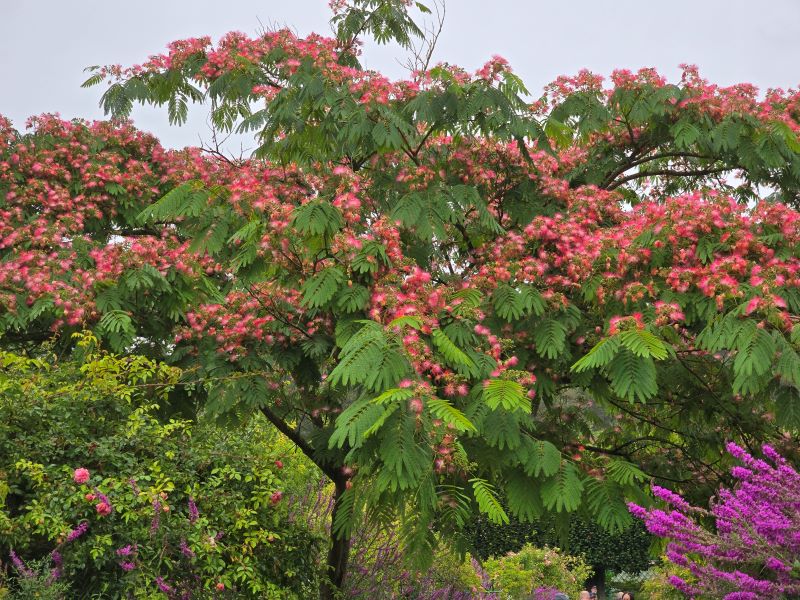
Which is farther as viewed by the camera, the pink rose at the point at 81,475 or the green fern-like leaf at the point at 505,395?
the pink rose at the point at 81,475

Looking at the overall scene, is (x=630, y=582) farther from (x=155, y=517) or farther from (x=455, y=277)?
(x=155, y=517)

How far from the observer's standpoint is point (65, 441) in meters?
6.84

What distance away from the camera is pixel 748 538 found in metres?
5.25

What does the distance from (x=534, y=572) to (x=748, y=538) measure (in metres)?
11.1

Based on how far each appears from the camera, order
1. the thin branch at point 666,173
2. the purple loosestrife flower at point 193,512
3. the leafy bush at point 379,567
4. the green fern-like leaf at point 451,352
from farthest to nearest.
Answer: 1. the leafy bush at point 379,567
2. the thin branch at point 666,173
3. the purple loosestrife flower at point 193,512
4. the green fern-like leaf at point 451,352

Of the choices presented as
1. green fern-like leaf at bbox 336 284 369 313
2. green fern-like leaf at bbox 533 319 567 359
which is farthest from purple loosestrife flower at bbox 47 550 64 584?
green fern-like leaf at bbox 533 319 567 359

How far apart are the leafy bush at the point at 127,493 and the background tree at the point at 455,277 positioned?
0.76 meters

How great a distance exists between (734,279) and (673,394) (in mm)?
1799

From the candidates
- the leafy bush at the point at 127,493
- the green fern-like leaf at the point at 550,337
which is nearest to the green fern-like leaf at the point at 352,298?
the green fern-like leaf at the point at 550,337

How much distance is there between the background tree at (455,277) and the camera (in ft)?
19.9

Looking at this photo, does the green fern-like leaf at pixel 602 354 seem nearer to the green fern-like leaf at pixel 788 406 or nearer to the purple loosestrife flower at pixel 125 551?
the green fern-like leaf at pixel 788 406

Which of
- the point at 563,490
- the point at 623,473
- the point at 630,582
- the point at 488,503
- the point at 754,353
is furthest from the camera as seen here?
the point at 630,582

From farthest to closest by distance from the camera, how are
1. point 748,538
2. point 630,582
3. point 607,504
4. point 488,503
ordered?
point 630,582 → point 607,504 → point 488,503 → point 748,538

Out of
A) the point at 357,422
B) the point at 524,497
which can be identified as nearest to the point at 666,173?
the point at 524,497
